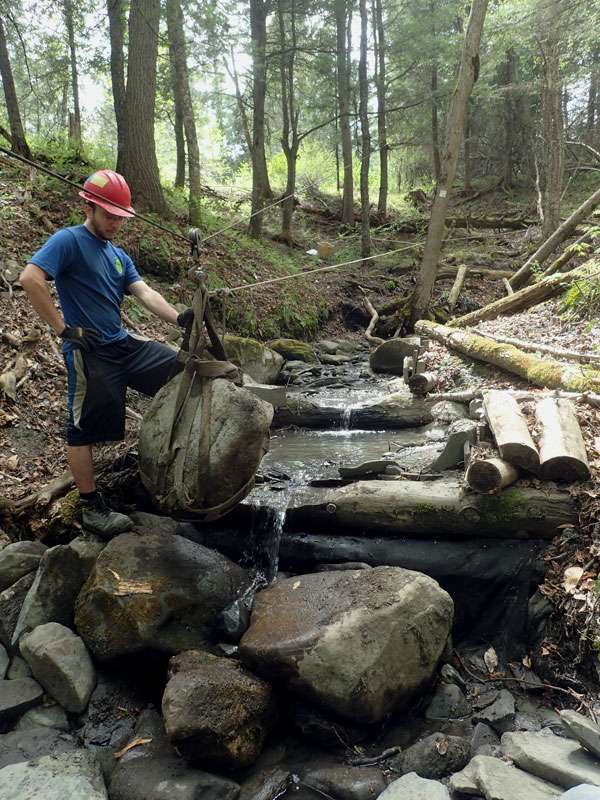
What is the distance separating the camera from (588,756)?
2484 millimetres

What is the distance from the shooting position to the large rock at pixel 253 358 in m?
8.37

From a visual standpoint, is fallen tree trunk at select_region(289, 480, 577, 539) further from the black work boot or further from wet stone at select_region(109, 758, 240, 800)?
wet stone at select_region(109, 758, 240, 800)

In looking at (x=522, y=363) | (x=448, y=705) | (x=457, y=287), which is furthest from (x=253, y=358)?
(x=457, y=287)

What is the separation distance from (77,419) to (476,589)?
320cm

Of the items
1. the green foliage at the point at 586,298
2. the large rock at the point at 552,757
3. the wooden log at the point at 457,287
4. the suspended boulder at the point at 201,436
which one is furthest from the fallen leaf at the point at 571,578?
the wooden log at the point at 457,287

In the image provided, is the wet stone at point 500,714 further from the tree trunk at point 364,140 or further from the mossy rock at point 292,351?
the tree trunk at point 364,140

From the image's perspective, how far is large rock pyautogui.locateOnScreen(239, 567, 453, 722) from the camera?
3074mm

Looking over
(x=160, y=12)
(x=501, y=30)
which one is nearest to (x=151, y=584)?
(x=160, y=12)

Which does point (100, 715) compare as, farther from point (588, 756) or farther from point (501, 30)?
point (501, 30)

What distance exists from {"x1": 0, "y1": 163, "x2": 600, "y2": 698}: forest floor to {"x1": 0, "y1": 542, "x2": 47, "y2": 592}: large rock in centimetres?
22

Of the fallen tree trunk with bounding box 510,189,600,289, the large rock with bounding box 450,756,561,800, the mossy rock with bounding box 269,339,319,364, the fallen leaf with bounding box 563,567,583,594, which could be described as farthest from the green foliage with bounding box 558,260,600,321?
the large rock with bounding box 450,756,561,800

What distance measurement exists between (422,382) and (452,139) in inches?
240

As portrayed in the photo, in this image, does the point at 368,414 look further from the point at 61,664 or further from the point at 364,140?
the point at 364,140

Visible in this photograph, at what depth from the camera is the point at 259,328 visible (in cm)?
1078
